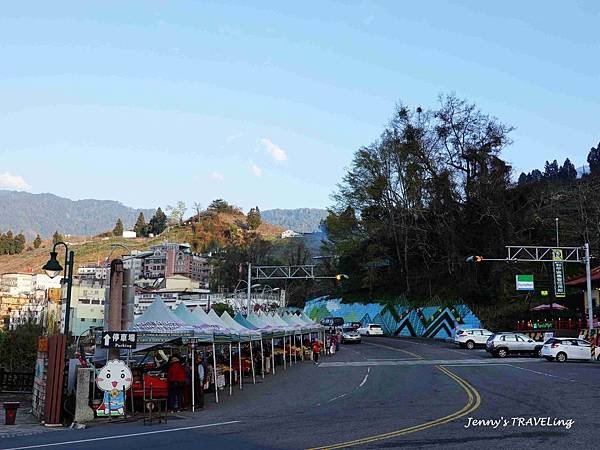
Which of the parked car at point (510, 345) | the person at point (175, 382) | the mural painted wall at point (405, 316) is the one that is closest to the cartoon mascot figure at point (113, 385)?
the person at point (175, 382)

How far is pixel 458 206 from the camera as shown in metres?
78.8

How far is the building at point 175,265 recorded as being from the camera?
175 metres

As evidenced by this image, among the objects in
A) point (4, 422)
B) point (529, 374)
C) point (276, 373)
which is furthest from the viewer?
point (276, 373)

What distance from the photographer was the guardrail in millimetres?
27594

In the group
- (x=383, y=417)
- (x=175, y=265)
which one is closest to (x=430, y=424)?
(x=383, y=417)

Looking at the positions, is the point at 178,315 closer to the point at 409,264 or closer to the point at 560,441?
the point at 560,441

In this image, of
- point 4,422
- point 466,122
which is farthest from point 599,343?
point 466,122

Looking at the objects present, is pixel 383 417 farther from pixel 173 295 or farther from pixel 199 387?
pixel 173 295

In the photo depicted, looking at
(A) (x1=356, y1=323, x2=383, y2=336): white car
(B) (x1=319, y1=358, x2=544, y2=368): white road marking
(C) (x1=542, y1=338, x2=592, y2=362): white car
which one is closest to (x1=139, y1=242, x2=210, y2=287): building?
(A) (x1=356, y1=323, x2=383, y2=336): white car

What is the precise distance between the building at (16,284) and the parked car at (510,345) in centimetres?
10136

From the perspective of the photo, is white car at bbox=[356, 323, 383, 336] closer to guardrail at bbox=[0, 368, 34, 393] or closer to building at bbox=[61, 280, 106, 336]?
building at bbox=[61, 280, 106, 336]

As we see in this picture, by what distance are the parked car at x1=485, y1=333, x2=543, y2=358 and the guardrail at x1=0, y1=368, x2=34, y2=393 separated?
93.8 feet

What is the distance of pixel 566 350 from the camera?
40.4 m

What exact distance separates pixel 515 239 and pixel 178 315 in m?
54.5
